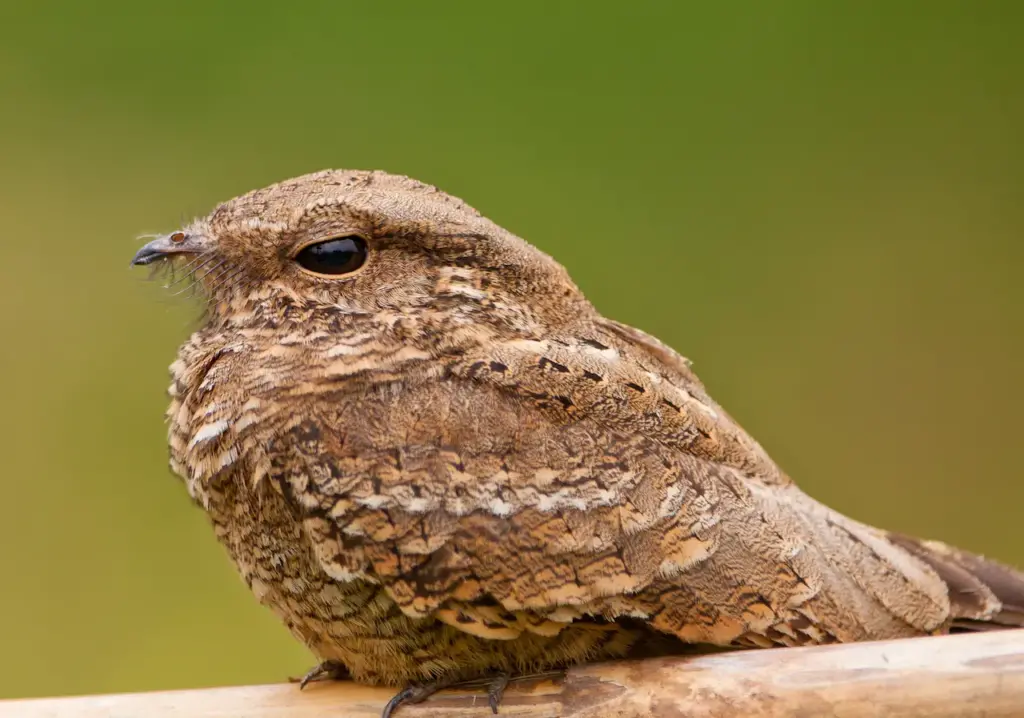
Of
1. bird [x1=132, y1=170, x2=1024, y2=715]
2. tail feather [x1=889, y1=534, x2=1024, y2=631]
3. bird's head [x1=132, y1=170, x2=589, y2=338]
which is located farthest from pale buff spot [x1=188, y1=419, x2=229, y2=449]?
tail feather [x1=889, y1=534, x2=1024, y2=631]

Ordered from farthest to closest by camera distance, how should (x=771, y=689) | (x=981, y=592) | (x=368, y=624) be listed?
(x=981, y=592) < (x=368, y=624) < (x=771, y=689)

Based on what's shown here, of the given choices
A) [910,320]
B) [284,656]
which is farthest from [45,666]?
[910,320]

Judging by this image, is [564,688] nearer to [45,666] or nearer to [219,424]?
[219,424]

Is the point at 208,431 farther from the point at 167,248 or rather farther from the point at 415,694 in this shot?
the point at 415,694

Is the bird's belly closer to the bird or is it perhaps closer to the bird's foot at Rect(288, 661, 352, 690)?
the bird

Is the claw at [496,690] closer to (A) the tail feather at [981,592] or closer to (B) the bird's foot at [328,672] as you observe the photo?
(B) the bird's foot at [328,672]

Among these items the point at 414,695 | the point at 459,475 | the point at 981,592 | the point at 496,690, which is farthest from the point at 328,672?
the point at 981,592

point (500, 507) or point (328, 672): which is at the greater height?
point (500, 507)
